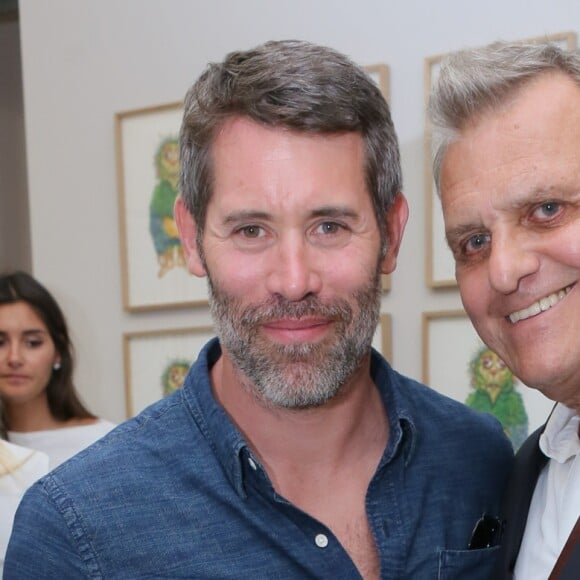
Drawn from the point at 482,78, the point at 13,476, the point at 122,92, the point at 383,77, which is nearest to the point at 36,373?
the point at 122,92

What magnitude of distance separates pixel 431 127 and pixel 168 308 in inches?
61.5

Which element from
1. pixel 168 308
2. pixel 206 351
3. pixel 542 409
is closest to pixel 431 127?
pixel 206 351

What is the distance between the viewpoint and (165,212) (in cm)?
286

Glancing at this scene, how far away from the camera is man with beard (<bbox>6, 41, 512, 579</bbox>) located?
134 cm

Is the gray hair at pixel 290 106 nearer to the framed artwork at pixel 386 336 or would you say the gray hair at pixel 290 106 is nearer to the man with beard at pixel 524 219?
the man with beard at pixel 524 219

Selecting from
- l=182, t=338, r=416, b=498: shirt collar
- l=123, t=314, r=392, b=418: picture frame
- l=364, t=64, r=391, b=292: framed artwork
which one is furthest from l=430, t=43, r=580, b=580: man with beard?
l=123, t=314, r=392, b=418: picture frame

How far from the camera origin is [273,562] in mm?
1349

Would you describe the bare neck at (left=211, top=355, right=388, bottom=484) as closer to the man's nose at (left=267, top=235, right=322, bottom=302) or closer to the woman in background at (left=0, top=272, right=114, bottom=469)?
the man's nose at (left=267, top=235, right=322, bottom=302)

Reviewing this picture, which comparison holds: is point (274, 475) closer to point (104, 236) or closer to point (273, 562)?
point (273, 562)

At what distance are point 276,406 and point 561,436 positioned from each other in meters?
0.44

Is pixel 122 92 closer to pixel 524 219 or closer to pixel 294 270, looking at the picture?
pixel 294 270

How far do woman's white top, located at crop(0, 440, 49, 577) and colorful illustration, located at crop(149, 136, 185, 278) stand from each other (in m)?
0.80

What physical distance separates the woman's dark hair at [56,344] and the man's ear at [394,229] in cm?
188

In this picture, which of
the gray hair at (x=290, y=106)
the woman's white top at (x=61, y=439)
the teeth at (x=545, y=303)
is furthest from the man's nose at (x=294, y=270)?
the woman's white top at (x=61, y=439)
